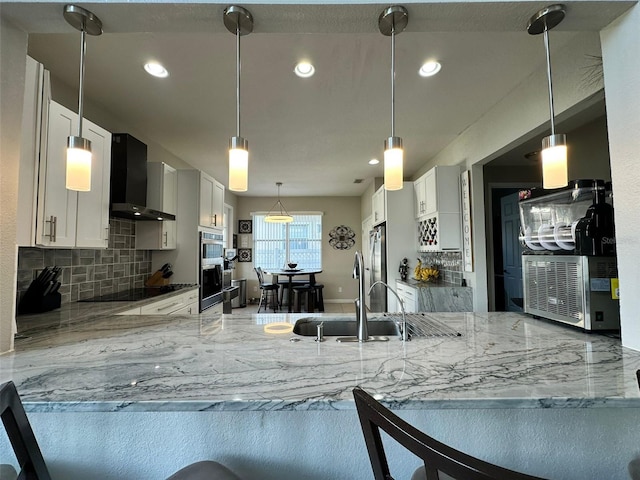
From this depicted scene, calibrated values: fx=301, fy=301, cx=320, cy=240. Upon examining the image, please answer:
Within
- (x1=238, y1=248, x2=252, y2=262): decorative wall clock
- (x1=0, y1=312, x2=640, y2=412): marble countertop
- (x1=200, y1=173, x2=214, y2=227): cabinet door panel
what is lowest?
(x1=0, y1=312, x2=640, y2=412): marble countertop

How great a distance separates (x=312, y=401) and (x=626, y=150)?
58.3 inches

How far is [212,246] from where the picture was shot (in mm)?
3811

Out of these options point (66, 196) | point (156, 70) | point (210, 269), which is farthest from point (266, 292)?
point (156, 70)

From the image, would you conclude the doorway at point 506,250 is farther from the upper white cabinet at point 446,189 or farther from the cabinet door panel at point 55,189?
the cabinet door panel at point 55,189

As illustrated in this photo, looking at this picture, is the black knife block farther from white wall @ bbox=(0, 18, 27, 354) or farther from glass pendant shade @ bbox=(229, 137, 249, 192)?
glass pendant shade @ bbox=(229, 137, 249, 192)

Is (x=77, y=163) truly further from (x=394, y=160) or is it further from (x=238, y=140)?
(x=394, y=160)

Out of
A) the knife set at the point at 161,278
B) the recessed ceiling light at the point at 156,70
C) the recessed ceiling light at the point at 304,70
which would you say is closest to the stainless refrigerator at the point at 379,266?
the recessed ceiling light at the point at 304,70

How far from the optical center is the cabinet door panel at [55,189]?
68.3 inches

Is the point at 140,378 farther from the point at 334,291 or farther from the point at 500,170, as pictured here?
the point at 334,291

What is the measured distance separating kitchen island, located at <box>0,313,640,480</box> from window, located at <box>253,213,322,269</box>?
6.28m

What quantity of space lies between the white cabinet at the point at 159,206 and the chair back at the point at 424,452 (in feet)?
10.4

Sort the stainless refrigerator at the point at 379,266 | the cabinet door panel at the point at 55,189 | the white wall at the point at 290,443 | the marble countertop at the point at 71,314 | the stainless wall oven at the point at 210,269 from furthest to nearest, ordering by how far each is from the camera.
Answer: the stainless refrigerator at the point at 379,266
the stainless wall oven at the point at 210,269
the cabinet door panel at the point at 55,189
the marble countertop at the point at 71,314
the white wall at the point at 290,443

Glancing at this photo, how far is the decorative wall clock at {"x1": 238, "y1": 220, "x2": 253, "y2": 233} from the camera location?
24.5 ft

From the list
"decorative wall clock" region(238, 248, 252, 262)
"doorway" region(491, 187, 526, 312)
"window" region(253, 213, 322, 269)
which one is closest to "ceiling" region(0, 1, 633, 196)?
"doorway" region(491, 187, 526, 312)
